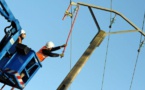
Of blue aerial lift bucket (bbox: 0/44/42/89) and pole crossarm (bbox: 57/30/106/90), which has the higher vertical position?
pole crossarm (bbox: 57/30/106/90)

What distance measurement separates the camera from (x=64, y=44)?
29.6ft

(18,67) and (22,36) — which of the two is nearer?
(18,67)

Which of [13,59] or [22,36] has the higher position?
[22,36]

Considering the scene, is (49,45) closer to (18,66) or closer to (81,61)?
(18,66)

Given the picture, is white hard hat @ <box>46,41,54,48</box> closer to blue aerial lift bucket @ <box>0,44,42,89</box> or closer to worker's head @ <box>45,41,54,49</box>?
worker's head @ <box>45,41,54,49</box>

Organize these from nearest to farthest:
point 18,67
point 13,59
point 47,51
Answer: point 18,67, point 13,59, point 47,51

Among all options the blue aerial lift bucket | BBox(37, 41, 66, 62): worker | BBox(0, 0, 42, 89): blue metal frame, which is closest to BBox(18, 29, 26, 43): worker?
BBox(0, 0, 42, 89): blue metal frame

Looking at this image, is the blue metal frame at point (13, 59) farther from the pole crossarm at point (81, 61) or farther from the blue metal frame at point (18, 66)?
the pole crossarm at point (81, 61)

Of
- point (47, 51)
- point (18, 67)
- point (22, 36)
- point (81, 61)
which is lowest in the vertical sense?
point (47, 51)

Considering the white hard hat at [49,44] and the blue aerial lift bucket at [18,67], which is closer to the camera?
the blue aerial lift bucket at [18,67]

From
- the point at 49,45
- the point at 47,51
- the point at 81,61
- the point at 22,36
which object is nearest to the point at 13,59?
the point at 22,36

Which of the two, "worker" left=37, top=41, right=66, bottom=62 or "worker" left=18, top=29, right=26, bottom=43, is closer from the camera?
"worker" left=18, top=29, right=26, bottom=43

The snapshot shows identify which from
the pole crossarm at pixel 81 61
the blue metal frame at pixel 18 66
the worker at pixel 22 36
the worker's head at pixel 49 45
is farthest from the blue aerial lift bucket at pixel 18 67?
the pole crossarm at pixel 81 61

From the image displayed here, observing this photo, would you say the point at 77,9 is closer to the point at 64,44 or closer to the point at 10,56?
the point at 64,44
